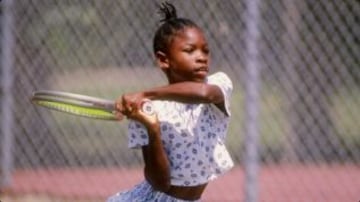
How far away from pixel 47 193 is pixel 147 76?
115 cm

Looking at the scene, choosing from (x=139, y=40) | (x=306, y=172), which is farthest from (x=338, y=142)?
(x=139, y=40)

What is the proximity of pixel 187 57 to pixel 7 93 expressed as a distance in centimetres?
354

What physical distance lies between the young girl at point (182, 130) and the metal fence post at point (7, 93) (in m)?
3.24

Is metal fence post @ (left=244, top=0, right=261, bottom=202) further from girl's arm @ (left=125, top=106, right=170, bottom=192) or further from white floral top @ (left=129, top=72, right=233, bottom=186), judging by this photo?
girl's arm @ (left=125, top=106, right=170, bottom=192)

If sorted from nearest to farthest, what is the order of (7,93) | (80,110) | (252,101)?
(80,110)
(252,101)
(7,93)

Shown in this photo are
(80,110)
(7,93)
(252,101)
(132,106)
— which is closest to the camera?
(132,106)

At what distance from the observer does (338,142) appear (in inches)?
261

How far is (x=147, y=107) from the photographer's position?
3.40m

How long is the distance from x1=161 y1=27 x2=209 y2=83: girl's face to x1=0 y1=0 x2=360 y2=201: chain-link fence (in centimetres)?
207

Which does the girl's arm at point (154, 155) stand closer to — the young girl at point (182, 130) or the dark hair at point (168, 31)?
the young girl at point (182, 130)

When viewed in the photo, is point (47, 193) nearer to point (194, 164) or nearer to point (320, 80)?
point (320, 80)

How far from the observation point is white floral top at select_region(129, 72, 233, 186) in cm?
363

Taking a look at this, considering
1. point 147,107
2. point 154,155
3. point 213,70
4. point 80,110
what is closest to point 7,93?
point 213,70

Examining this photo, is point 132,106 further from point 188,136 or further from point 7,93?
point 7,93
